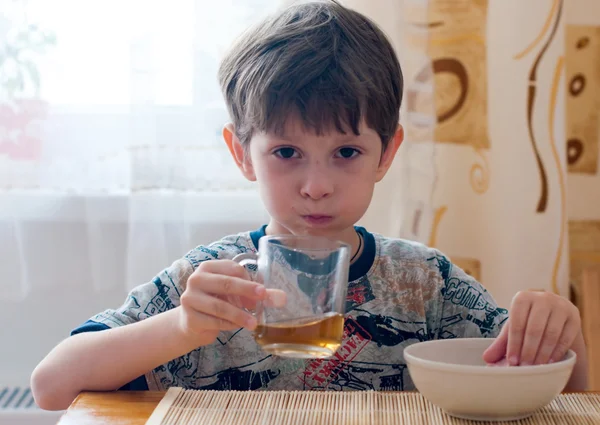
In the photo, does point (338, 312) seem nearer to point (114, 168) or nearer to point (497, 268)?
point (497, 268)

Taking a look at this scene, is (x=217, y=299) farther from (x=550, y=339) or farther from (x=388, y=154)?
(x=388, y=154)

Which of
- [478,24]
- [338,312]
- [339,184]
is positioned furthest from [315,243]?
[478,24]

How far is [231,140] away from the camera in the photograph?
114 centimetres

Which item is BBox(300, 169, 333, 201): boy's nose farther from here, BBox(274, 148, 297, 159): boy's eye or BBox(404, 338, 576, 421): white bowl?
BBox(404, 338, 576, 421): white bowl

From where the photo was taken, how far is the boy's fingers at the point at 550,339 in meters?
0.79

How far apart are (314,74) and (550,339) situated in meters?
0.45

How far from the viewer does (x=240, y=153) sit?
1.12 metres

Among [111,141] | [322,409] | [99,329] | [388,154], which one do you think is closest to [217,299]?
[322,409]

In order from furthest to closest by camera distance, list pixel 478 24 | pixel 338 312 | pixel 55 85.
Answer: pixel 55 85
pixel 478 24
pixel 338 312

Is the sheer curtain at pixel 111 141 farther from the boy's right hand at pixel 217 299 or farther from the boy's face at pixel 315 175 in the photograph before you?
the boy's right hand at pixel 217 299

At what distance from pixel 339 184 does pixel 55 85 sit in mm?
940

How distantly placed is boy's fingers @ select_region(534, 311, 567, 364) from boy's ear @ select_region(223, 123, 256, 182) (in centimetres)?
48

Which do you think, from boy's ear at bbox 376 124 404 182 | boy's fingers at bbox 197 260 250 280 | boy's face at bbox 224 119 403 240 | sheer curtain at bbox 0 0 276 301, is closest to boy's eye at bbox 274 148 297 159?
boy's face at bbox 224 119 403 240

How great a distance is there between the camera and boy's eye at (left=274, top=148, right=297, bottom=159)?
99 cm
